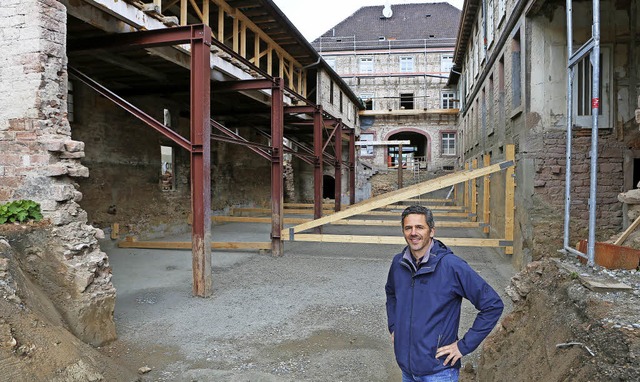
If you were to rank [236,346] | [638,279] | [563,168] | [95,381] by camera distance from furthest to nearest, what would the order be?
[563,168] < [236,346] < [95,381] < [638,279]

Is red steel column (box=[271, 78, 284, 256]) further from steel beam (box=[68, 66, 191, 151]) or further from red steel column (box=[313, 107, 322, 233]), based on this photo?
steel beam (box=[68, 66, 191, 151])

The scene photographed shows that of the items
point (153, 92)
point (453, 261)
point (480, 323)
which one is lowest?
point (480, 323)

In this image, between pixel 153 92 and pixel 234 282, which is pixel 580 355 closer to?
pixel 234 282

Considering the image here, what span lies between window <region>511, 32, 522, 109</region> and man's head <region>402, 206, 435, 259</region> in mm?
7697

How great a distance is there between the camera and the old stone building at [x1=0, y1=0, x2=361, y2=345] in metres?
5.03

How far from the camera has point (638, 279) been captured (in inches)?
136

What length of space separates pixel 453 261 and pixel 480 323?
37cm

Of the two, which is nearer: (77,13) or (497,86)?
(77,13)

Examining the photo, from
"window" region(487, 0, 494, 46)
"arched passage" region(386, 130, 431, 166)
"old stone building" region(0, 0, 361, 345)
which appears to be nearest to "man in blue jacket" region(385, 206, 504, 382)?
"old stone building" region(0, 0, 361, 345)

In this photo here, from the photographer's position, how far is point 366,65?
118ft

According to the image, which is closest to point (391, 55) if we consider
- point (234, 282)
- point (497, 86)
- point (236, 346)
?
point (497, 86)

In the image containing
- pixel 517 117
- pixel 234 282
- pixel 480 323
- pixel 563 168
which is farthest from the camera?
pixel 517 117

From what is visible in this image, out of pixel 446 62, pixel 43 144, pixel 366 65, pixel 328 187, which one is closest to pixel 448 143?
pixel 446 62

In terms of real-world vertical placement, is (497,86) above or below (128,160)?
above
